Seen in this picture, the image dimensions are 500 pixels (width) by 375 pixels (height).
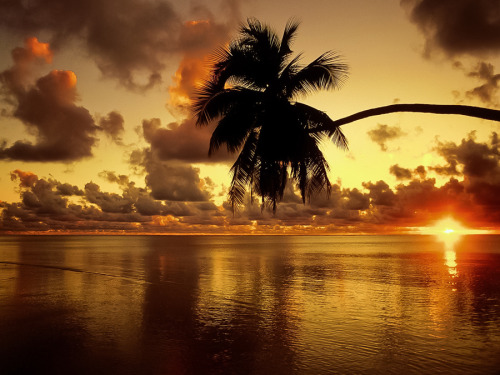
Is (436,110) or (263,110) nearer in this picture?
(436,110)

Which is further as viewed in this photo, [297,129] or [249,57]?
[249,57]

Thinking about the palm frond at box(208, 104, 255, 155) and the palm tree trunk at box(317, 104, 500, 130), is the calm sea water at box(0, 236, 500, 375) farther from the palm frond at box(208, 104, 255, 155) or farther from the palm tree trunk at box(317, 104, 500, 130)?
the palm frond at box(208, 104, 255, 155)

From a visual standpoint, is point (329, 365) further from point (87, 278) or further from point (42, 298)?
point (87, 278)

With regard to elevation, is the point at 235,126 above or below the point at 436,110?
above

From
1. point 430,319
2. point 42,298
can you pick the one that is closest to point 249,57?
point 430,319

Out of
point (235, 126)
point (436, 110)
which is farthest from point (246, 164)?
point (436, 110)

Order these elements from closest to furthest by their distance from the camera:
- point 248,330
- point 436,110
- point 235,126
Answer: point 436,110, point 248,330, point 235,126

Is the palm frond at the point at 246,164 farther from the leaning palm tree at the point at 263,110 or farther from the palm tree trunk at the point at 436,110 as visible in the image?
the palm tree trunk at the point at 436,110

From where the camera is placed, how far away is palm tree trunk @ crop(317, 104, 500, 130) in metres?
5.00

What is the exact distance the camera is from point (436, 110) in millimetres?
5758

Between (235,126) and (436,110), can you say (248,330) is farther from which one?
(436,110)

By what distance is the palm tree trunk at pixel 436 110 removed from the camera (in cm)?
500

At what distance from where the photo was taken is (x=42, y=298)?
14891mm

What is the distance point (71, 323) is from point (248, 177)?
6.30m
